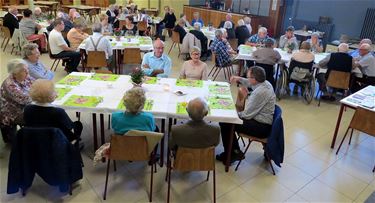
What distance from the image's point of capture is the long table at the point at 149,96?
2.78m

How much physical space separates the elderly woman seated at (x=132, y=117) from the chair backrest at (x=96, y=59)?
2749mm

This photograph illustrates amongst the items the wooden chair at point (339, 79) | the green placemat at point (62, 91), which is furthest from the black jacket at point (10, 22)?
the wooden chair at point (339, 79)

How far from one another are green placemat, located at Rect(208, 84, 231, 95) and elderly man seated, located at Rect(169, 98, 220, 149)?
3.24ft

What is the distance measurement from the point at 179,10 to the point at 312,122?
31.3 feet

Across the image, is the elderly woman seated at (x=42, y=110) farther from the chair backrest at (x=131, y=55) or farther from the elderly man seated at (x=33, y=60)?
the chair backrest at (x=131, y=55)

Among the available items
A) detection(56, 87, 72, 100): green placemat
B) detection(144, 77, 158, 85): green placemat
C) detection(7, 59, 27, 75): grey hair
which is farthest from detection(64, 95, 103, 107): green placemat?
detection(144, 77, 158, 85): green placemat

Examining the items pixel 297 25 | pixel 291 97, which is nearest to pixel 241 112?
pixel 291 97

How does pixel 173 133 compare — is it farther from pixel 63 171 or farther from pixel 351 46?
pixel 351 46

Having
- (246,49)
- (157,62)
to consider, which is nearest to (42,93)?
(157,62)

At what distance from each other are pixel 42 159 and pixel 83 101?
69 cm

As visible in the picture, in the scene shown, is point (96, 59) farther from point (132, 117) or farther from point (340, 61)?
point (340, 61)

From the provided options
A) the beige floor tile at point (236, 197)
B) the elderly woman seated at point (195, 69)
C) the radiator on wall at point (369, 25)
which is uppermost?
the radiator on wall at point (369, 25)

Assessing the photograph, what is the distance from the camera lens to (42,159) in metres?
2.40

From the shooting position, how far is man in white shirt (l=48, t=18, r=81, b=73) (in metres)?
5.29
